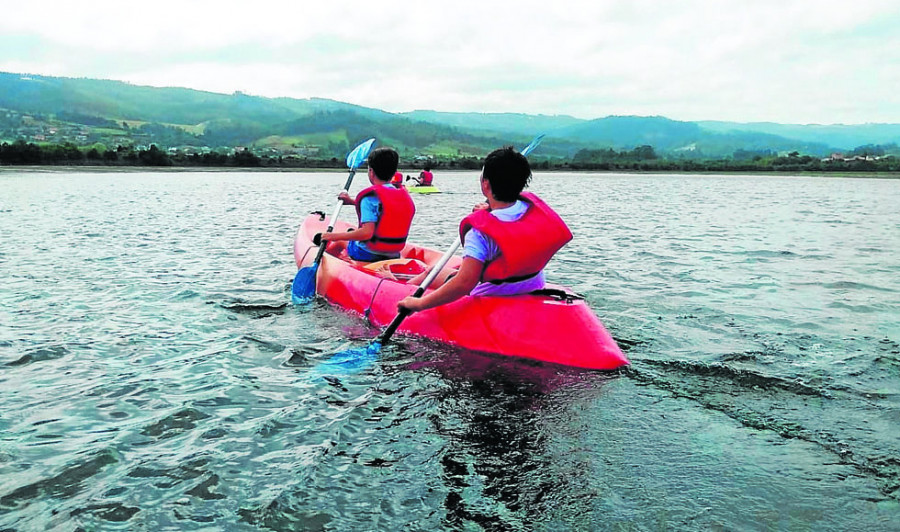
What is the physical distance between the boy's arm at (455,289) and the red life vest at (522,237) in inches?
9.1

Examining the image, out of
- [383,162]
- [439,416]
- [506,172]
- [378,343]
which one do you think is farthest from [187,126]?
[439,416]

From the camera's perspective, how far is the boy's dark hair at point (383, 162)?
870 cm

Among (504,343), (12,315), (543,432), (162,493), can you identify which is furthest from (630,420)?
(12,315)

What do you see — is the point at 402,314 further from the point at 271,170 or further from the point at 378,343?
the point at 271,170

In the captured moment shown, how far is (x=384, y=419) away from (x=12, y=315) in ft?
18.5

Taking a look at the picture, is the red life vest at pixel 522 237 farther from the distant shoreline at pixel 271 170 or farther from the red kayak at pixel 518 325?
the distant shoreline at pixel 271 170

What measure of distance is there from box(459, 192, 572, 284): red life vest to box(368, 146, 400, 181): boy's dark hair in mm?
2820

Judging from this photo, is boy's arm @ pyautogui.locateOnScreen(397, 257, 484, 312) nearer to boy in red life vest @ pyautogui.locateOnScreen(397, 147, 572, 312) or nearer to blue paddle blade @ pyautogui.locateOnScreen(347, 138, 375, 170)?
boy in red life vest @ pyautogui.locateOnScreen(397, 147, 572, 312)

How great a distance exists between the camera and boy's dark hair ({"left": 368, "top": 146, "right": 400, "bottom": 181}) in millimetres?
8695

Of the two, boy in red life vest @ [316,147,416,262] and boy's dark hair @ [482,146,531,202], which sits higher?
boy's dark hair @ [482,146,531,202]

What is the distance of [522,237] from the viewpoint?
5910mm

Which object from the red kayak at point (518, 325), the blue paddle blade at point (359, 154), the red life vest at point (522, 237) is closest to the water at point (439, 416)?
the red kayak at point (518, 325)

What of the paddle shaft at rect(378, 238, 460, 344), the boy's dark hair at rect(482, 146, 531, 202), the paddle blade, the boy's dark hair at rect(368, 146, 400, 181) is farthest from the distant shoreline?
the boy's dark hair at rect(482, 146, 531, 202)

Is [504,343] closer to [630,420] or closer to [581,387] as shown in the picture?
[581,387]
